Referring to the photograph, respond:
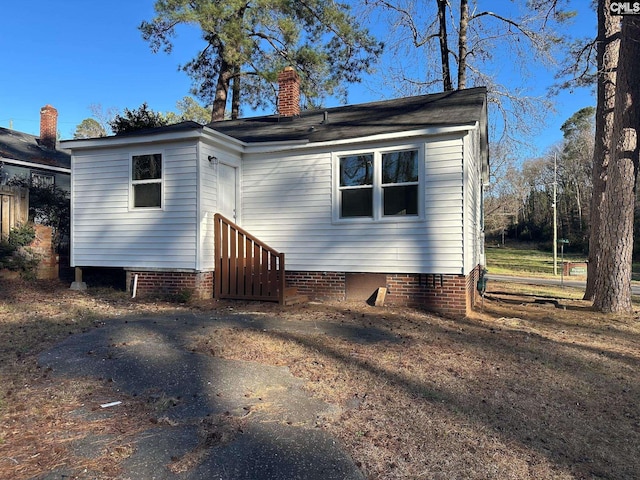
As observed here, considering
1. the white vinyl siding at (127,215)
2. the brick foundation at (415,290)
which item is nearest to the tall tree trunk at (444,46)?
the brick foundation at (415,290)

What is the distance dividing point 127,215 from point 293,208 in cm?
349

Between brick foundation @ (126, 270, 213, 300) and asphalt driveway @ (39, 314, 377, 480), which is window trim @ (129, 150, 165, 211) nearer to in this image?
brick foundation @ (126, 270, 213, 300)

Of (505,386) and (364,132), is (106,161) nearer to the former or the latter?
(364,132)

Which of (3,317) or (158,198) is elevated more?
(158,198)

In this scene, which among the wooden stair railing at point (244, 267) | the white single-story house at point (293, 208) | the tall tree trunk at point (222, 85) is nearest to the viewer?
the white single-story house at point (293, 208)

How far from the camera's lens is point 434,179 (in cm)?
843

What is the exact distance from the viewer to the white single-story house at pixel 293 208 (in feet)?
27.7

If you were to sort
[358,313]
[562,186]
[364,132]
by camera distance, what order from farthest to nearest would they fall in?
[562,186] → [364,132] → [358,313]

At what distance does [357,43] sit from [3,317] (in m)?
16.1

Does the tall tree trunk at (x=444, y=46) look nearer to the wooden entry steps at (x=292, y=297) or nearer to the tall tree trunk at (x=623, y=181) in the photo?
the tall tree trunk at (x=623, y=181)

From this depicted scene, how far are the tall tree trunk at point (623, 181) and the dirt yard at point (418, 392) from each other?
5.94ft

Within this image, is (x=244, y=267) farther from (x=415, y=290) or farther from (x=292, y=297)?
(x=415, y=290)

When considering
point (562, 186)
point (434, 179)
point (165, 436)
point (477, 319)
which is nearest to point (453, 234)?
point (434, 179)

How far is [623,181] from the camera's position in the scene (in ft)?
30.9
